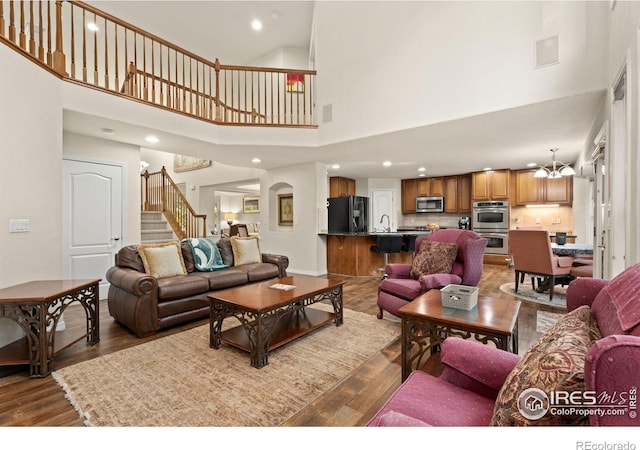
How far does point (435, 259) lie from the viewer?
130 inches

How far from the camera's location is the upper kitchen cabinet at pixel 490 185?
7.04m

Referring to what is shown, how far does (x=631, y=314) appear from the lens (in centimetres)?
83

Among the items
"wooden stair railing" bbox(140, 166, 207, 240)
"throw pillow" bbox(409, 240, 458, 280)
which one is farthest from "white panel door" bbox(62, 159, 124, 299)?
"throw pillow" bbox(409, 240, 458, 280)

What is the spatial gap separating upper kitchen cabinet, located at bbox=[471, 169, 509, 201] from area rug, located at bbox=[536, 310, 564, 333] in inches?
165

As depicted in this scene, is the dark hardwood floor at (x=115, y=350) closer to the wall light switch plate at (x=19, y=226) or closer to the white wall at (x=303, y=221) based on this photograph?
the wall light switch plate at (x=19, y=226)

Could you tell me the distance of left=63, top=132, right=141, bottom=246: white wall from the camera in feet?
13.9

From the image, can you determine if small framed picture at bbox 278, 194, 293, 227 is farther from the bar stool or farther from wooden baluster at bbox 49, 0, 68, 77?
wooden baluster at bbox 49, 0, 68, 77

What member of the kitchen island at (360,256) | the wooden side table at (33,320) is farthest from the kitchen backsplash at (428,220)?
the wooden side table at (33,320)

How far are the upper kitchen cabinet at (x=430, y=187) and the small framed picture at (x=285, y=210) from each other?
13.2 feet

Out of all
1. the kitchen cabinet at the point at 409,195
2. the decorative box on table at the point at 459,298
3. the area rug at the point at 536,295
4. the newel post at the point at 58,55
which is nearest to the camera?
the decorative box on table at the point at 459,298

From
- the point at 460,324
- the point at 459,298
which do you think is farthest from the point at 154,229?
the point at 460,324

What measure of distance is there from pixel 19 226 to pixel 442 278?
4.04m
